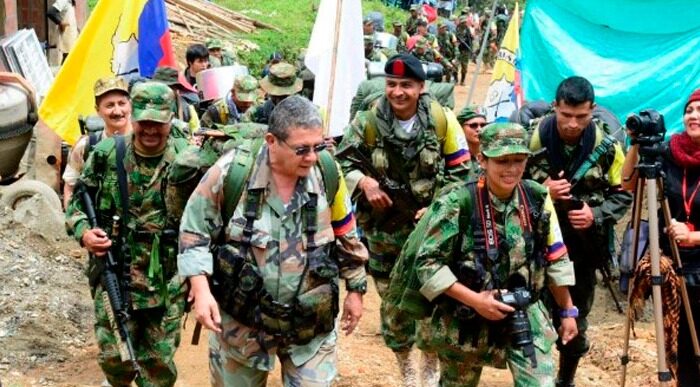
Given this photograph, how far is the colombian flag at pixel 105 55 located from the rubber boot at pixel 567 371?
12.8ft

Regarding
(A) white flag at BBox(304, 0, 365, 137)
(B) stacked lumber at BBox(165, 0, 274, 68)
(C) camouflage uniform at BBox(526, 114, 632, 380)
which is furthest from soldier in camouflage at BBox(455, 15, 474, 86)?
(C) camouflage uniform at BBox(526, 114, 632, 380)

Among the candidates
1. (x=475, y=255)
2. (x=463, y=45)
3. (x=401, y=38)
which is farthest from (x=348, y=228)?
(x=463, y=45)

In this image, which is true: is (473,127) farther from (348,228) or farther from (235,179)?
(235,179)

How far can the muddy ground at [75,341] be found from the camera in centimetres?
738

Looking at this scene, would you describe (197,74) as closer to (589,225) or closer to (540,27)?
(540,27)

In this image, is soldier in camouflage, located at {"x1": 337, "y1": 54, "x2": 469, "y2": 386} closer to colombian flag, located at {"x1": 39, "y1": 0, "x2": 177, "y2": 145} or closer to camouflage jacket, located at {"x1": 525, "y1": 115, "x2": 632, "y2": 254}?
camouflage jacket, located at {"x1": 525, "y1": 115, "x2": 632, "y2": 254}

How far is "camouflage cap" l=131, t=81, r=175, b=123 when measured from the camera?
556 centimetres

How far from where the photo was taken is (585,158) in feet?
20.1

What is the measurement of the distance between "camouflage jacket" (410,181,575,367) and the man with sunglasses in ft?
1.11

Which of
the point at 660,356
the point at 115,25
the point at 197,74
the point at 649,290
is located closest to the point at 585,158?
the point at 649,290

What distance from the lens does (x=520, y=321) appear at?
4703mm

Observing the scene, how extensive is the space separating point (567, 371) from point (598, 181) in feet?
4.62

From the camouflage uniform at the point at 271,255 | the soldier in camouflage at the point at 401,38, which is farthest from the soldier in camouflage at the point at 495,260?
the soldier in camouflage at the point at 401,38

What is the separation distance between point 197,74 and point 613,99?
4.63 metres
